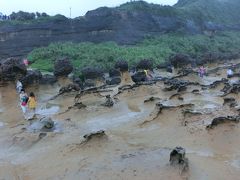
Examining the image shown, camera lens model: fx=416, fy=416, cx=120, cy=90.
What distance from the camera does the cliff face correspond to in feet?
121

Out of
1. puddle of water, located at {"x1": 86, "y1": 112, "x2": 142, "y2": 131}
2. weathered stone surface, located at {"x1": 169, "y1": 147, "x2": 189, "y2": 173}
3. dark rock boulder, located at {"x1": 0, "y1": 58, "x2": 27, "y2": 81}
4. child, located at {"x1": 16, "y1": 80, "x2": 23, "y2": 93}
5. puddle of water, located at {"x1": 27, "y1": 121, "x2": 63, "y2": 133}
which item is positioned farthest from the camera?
dark rock boulder, located at {"x1": 0, "y1": 58, "x2": 27, "y2": 81}

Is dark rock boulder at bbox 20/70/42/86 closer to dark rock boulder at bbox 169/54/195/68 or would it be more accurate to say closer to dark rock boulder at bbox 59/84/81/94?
dark rock boulder at bbox 59/84/81/94

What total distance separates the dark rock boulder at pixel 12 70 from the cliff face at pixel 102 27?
16703 mm

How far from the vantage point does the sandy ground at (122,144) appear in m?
7.79

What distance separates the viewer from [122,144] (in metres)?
9.75

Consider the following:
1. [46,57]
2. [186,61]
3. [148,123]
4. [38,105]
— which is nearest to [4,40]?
[46,57]

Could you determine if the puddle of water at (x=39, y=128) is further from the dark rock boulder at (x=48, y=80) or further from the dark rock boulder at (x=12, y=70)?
the dark rock boulder at (x=48, y=80)

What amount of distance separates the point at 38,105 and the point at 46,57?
53.0ft

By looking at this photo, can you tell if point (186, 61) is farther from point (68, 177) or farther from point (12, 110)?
point (68, 177)

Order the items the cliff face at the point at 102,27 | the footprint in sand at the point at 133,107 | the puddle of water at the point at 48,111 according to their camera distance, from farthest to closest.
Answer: the cliff face at the point at 102,27 < the puddle of water at the point at 48,111 < the footprint in sand at the point at 133,107

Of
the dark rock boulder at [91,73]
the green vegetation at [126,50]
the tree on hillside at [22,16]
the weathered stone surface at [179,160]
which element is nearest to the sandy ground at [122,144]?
the weathered stone surface at [179,160]

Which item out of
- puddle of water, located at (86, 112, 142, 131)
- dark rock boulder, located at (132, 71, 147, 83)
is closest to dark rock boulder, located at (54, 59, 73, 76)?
dark rock boulder, located at (132, 71, 147, 83)

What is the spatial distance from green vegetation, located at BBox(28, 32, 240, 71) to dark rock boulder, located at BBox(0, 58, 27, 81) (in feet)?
31.9

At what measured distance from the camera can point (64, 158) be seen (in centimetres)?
901
